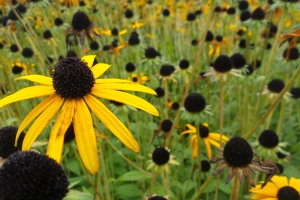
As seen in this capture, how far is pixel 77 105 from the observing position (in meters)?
0.88

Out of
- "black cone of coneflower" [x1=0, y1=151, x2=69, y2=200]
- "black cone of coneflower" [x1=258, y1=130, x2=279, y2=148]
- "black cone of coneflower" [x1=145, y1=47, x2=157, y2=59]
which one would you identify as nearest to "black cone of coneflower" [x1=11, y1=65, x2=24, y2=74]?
"black cone of coneflower" [x1=145, y1=47, x2=157, y2=59]

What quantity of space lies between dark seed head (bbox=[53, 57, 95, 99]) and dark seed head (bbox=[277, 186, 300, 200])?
0.77 meters

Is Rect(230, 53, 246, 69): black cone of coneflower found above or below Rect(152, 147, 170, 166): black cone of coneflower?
above

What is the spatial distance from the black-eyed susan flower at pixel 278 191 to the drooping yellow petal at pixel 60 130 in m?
0.69

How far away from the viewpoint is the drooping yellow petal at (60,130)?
75 cm

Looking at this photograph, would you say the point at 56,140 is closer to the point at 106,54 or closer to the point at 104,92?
the point at 104,92

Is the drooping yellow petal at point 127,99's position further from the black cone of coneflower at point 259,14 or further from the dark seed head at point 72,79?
the black cone of coneflower at point 259,14

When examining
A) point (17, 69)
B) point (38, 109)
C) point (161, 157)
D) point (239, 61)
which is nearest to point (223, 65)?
point (239, 61)

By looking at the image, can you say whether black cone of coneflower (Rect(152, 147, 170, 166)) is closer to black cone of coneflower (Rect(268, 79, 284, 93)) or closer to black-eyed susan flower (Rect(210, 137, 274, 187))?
black-eyed susan flower (Rect(210, 137, 274, 187))

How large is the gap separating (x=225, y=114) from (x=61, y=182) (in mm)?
2335

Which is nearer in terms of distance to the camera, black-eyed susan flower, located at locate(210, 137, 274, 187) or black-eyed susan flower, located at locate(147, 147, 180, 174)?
black-eyed susan flower, located at locate(210, 137, 274, 187)

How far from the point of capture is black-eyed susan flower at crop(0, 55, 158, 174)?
0.77 meters

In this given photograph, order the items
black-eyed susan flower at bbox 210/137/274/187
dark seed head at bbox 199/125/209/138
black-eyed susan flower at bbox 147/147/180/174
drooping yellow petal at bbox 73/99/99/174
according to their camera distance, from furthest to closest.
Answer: dark seed head at bbox 199/125/209/138
black-eyed susan flower at bbox 147/147/180/174
black-eyed susan flower at bbox 210/137/274/187
drooping yellow petal at bbox 73/99/99/174

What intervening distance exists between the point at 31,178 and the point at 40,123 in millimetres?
294
